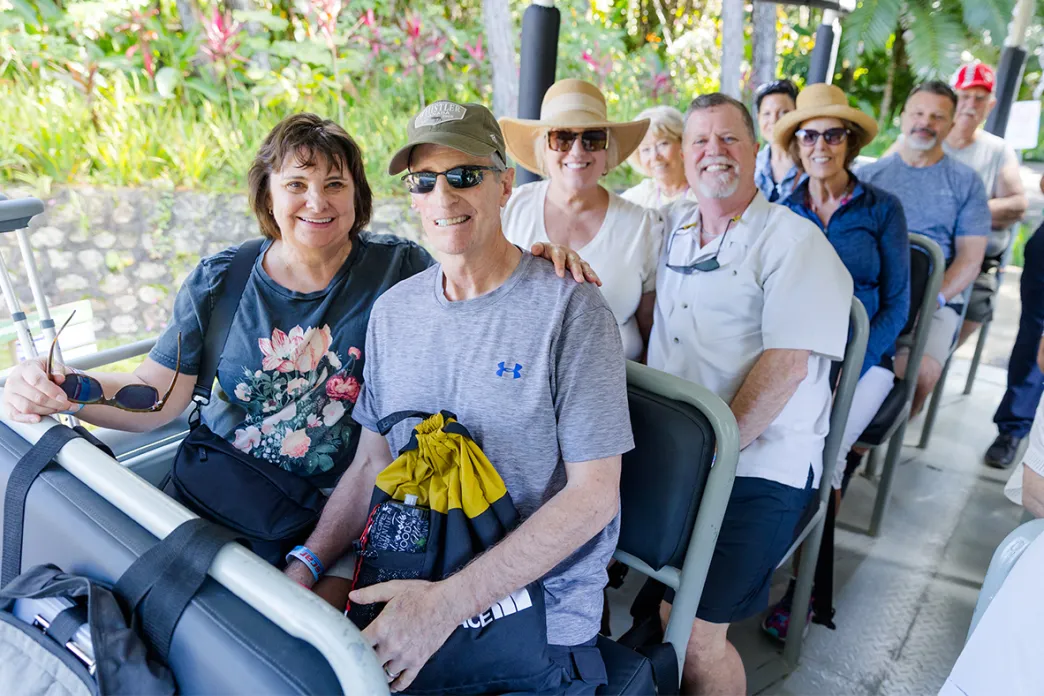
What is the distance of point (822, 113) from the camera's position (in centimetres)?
221

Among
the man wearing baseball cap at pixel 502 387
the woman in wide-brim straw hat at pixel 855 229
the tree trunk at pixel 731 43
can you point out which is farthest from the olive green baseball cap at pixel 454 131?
the tree trunk at pixel 731 43

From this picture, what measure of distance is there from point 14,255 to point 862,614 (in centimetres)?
391

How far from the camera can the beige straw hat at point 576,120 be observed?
1.94m

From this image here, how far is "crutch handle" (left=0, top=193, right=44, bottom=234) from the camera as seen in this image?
116cm

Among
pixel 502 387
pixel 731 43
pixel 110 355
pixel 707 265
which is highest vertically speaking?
pixel 731 43

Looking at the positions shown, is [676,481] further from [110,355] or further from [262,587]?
[110,355]

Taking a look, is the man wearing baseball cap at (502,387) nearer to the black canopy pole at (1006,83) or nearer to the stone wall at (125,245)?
the stone wall at (125,245)

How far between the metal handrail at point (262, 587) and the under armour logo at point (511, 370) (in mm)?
510

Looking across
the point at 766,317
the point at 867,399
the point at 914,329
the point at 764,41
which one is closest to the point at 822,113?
the point at 914,329

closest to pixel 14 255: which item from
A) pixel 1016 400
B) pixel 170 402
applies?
pixel 170 402

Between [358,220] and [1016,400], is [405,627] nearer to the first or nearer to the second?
[358,220]

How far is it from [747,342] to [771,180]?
5.64 ft

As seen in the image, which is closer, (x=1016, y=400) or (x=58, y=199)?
(x=1016, y=400)

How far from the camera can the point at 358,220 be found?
63.7 inches
